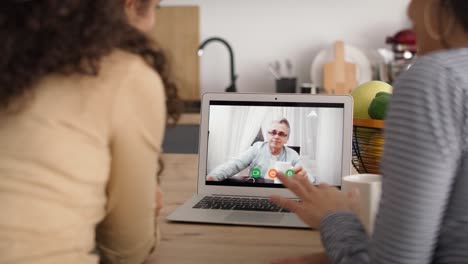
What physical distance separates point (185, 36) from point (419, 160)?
281 centimetres

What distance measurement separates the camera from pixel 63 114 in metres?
0.71

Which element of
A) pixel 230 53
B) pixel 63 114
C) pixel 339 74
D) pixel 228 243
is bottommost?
pixel 228 243

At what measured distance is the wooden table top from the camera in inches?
36.9

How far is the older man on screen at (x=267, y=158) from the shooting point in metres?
1.28

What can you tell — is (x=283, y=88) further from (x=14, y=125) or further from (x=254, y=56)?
(x=14, y=125)

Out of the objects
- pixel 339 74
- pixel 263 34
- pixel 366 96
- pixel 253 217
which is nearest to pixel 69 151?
pixel 253 217

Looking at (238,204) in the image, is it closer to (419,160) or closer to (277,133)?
(277,133)

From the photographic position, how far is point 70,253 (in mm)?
733

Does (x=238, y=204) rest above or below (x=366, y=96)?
below

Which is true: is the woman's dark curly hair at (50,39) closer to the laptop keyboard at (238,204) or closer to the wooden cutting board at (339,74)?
the laptop keyboard at (238,204)

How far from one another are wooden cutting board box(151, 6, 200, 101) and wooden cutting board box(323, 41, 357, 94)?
0.72 m

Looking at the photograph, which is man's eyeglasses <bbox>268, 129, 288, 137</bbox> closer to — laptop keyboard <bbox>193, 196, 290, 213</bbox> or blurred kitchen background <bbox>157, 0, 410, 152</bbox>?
laptop keyboard <bbox>193, 196, 290, 213</bbox>

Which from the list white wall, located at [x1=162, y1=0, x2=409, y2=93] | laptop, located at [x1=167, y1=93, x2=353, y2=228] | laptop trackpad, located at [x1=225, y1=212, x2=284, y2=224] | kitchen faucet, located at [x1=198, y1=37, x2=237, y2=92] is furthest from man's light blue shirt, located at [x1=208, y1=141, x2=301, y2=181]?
white wall, located at [x1=162, y1=0, x2=409, y2=93]

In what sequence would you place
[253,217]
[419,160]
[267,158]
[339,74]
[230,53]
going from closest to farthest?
[419,160], [253,217], [267,158], [339,74], [230,53]
